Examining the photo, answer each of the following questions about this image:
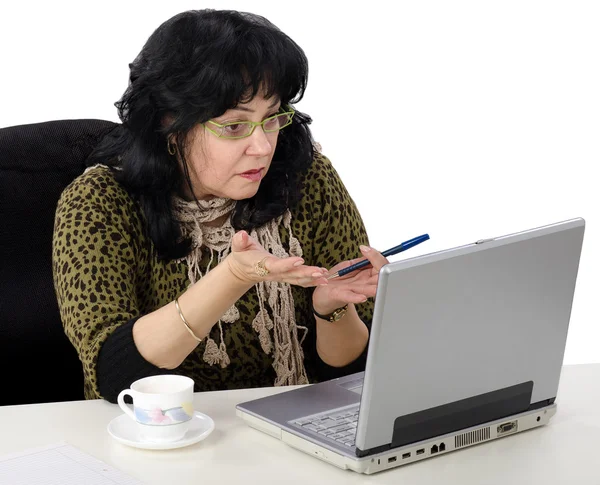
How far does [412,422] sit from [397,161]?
213cm

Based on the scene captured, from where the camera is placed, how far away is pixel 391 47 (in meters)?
3.39

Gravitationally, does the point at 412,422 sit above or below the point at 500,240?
below

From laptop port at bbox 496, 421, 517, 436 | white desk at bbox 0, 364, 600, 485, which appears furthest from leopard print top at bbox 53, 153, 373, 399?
laptop port at bbox 496, 421, 517, 436

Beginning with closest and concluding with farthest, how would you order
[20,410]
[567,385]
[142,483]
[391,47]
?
[142,483] < [20,410] < [567,385] < [391,47]

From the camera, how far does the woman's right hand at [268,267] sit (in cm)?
154

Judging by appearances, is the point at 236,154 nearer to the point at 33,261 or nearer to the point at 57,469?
the point at 33,261

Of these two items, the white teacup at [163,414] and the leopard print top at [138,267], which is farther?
the leopard print top at [138,267]

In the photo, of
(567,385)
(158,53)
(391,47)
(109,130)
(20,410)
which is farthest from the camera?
(391,47)

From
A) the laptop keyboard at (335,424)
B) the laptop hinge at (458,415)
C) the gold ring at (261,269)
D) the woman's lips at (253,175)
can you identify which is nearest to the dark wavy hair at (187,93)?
the woman's lips at (253,175)

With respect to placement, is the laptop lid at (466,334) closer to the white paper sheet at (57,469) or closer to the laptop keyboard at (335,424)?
the laptop keyboard at (335,424)

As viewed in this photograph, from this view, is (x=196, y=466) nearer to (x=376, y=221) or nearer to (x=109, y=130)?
(x=109, y=130)

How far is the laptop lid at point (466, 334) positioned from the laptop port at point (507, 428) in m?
0.02

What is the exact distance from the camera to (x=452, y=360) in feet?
4.50

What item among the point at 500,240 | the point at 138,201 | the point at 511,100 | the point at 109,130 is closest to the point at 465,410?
the point at 500,240
